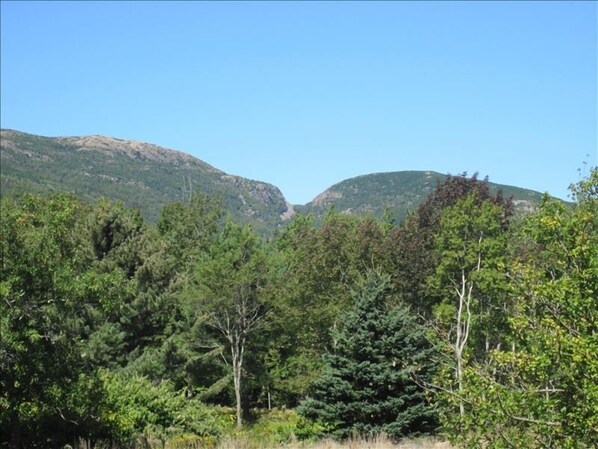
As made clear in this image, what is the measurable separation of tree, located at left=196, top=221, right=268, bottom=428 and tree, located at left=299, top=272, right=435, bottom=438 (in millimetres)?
12492

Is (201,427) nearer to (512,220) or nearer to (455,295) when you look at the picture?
(455,295)

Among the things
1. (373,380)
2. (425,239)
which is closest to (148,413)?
(373,380)

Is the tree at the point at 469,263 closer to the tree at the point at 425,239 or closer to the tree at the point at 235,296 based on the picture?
the tree at the point at 425,239

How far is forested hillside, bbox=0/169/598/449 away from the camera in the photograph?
25.5 feet

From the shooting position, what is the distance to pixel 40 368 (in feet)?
41.0

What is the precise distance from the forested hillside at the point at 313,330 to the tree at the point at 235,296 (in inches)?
5.1

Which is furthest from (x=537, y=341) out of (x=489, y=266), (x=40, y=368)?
(x=489, y=266)

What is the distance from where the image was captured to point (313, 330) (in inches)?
1240

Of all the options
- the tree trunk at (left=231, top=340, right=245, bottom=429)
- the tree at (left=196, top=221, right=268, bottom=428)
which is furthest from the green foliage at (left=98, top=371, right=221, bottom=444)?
the tree trunk at (left=231, top=340, right=245, bottom=429)

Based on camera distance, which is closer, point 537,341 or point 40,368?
point 537,341

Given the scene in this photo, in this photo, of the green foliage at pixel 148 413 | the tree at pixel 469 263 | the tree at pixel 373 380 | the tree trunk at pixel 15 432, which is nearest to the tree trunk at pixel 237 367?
the tree at pixel 469 263

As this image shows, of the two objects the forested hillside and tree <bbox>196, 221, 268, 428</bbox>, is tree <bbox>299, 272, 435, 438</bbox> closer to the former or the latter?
the forested hillside

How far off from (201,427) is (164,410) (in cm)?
111

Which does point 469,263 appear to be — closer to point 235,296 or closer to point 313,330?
point 313,330
